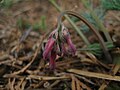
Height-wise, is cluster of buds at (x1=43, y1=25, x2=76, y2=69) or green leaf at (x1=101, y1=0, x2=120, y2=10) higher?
green leaf at (x1=101, y1=0, x2=120, y2=10)

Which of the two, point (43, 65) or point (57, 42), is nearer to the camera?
point (57, 42)

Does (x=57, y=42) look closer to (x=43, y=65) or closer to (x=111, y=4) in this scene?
(x=43, y=65)

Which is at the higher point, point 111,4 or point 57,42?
point 111,4

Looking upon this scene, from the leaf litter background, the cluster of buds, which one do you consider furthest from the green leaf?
the cluster of buds

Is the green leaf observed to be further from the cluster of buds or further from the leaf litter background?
the cluster of buds

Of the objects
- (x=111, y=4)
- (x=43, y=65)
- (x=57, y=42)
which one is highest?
(x=111, y=4)

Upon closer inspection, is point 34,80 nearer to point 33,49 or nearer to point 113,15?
point 33,49

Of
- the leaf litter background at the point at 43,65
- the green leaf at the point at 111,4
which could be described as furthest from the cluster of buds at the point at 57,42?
the green leaf at the point at 111,4

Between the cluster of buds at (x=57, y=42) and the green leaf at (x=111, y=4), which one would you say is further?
the green leaf at (x=111, y=4)

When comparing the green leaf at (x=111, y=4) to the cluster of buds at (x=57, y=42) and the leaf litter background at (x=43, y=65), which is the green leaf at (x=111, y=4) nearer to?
the leaf litter background at (x=43, y=65)

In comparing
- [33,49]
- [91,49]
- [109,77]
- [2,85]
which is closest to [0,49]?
[33,49]

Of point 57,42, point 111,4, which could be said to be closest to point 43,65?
point 57,42
